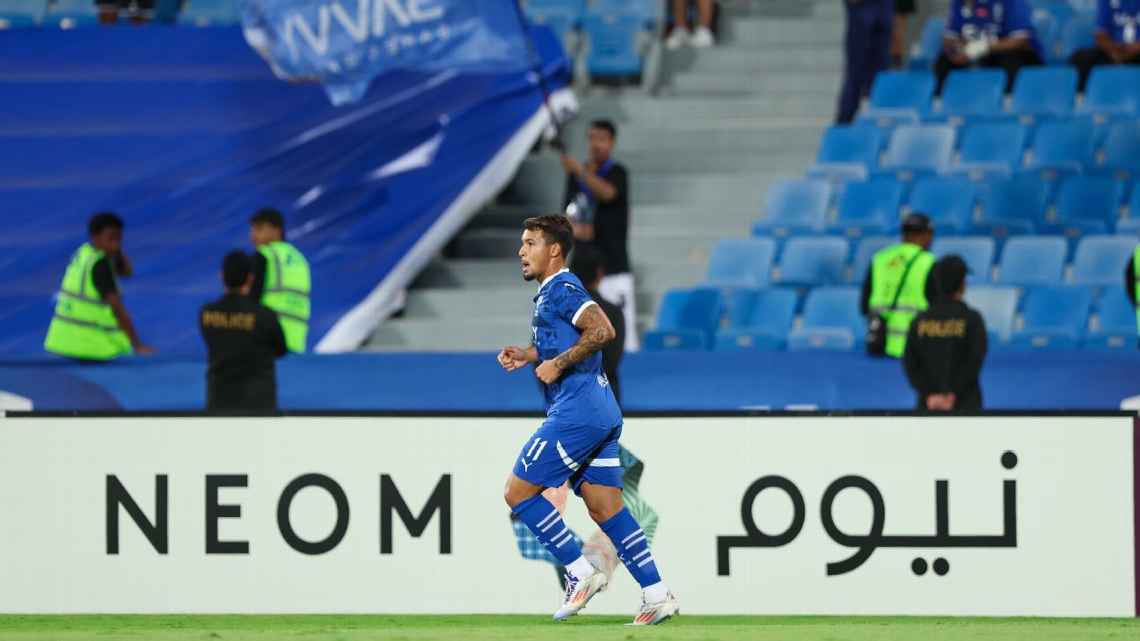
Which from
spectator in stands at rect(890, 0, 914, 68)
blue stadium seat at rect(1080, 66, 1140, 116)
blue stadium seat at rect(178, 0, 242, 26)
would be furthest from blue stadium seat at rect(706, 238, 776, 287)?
blue stadium seat at rect(178, 0, 242, 26)

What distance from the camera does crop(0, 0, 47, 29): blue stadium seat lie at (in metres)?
18.2

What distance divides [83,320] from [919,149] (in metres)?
5.76

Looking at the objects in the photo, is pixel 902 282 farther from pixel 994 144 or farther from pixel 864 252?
pixel 994 144

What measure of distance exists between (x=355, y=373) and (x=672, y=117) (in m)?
4.52

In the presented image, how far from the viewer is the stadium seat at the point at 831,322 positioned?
44.1 feet

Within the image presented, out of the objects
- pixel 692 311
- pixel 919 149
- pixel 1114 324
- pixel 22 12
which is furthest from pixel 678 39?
pixel 22 12

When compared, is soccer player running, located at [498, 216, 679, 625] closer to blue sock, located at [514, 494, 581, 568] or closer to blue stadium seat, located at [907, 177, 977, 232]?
blue sock, located at [514, 494, 581, 568]

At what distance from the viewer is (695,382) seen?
12.6 metres

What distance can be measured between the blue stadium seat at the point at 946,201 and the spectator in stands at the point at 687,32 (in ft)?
10.3

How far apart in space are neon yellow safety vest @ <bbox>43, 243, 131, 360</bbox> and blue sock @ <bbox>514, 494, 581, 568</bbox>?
222 inches

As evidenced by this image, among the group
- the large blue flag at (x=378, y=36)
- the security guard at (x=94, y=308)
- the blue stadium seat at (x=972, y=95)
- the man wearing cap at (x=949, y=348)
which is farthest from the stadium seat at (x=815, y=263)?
the security guard at (x=94, y=308)

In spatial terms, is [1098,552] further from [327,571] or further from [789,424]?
[327,571]

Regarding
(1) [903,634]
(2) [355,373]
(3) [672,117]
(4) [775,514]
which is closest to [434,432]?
(4) [775,514]

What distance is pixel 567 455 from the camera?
827cm
